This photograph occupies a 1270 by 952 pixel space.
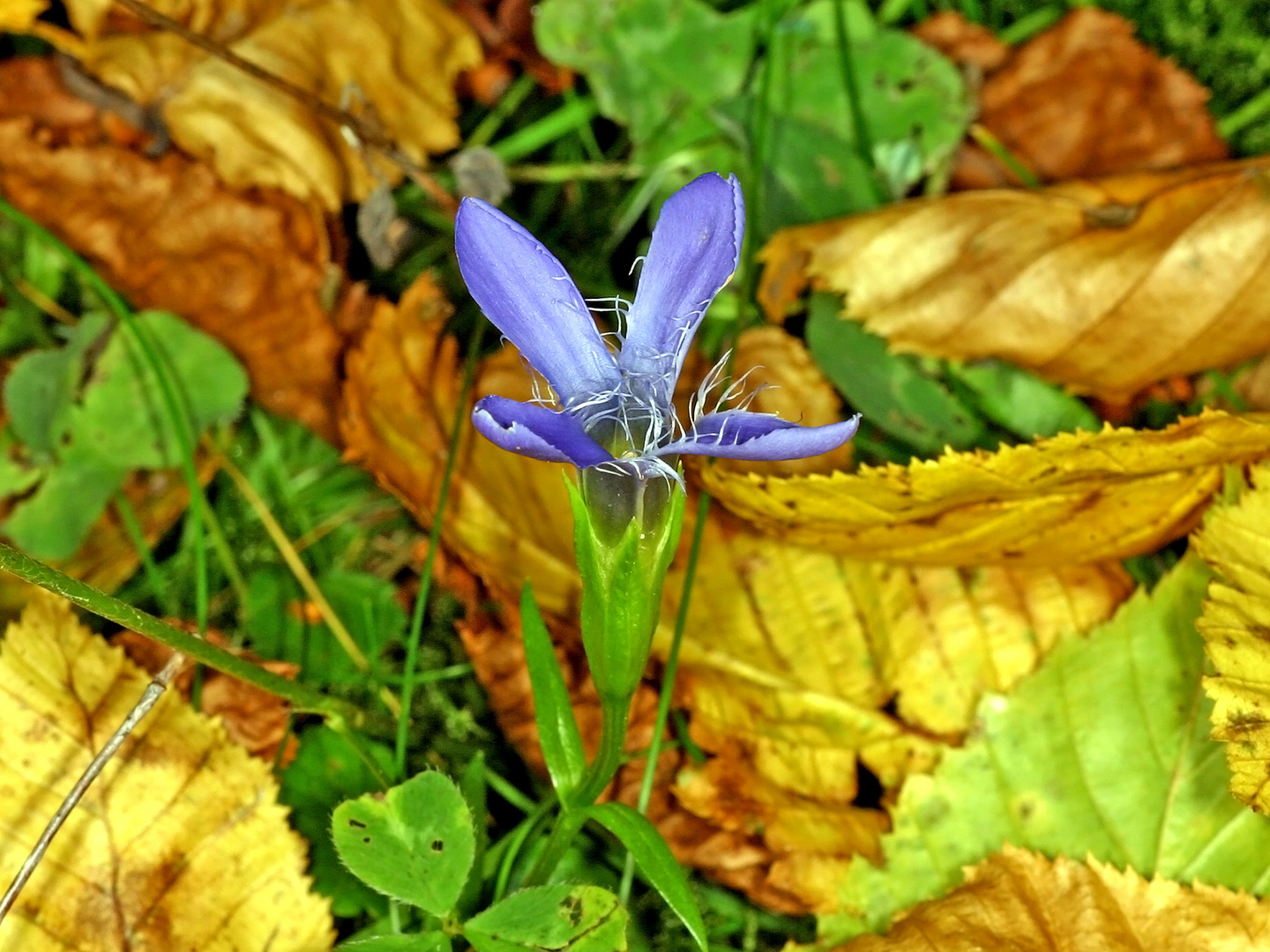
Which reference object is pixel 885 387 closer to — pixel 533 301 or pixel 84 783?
pixel 533 301

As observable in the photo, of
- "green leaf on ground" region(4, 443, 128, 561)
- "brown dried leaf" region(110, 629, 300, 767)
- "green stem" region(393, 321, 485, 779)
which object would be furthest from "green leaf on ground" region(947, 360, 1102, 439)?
"green leaf on ground" region(4, 443, 128, 561)

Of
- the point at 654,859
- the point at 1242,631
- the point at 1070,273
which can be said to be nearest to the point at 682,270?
the point at 654,859

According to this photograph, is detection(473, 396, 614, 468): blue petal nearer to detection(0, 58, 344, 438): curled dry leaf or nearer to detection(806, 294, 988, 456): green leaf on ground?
detection(806, 294, 988, 456): green leaf on ground

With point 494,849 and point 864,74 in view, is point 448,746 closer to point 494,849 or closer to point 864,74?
point 494,849

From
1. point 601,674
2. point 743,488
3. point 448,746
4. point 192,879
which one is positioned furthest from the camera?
point 448,746

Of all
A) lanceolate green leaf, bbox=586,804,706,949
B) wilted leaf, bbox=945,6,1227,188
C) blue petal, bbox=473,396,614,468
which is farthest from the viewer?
wilted leaf, bbox=945,6,1227,188

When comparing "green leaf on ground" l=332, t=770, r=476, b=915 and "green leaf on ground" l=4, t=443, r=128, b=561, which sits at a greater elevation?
"green leaf on ground" l=4, t=443, r=128, b=561

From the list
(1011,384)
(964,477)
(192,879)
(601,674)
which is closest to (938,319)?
(1011,384)
